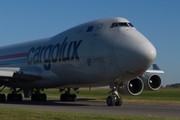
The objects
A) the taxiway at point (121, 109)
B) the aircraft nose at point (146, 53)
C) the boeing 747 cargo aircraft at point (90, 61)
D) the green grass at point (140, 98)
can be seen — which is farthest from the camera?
the green grass at point (140, 98)

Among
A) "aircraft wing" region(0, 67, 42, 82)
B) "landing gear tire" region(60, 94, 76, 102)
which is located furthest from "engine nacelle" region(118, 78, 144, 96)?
"landing gear tire" region(60, 94, 76, 102)

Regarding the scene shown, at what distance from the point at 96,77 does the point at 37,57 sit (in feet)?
23.5

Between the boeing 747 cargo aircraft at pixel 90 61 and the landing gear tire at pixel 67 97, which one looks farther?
the landing gear tire at pixel 67 97

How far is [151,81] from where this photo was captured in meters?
29.6

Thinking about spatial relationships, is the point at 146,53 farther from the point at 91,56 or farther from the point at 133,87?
the point at 133,87

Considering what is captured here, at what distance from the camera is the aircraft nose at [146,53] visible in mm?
21984

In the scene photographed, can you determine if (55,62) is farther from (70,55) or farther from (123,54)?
(123,54)

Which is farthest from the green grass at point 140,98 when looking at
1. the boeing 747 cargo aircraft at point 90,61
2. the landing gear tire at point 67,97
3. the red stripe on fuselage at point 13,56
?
the red stripe on fuselage at point 13,56

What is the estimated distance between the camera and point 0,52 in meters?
37.3

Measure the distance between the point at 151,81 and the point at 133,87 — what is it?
2257 mm

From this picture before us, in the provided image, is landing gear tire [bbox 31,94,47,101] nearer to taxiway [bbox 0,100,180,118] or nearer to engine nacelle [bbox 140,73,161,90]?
engine nacelle [bbox 140,73,161,90]

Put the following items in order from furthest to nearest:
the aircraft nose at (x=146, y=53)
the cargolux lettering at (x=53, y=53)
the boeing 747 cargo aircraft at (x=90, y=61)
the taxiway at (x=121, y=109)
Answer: the cargolux lettering at (x=53, y=53), the boeing 747 cargo aircraft at (x=90, y=61), the aircraft nose at (x=146, y=53), the taxiway at (x=121, y=109)

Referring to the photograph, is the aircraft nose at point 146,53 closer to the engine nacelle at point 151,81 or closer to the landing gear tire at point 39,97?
the engine nacelle at point 151,81

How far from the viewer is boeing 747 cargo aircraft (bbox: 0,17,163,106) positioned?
22.6 meters
